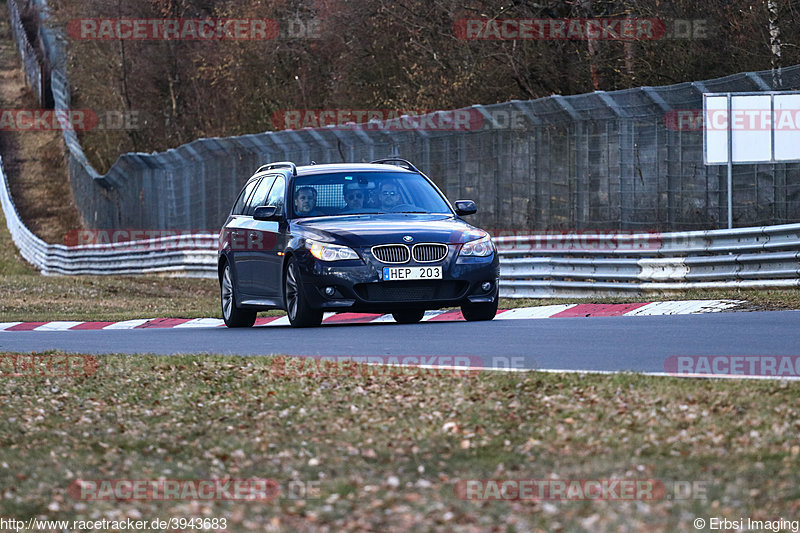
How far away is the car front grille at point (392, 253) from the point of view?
Result: 1489cm

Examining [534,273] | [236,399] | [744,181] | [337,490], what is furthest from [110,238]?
[337,490]

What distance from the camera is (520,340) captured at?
13.0 meters

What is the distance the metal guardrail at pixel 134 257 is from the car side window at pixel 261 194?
15267 millimetres

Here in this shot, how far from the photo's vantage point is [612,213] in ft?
72.7

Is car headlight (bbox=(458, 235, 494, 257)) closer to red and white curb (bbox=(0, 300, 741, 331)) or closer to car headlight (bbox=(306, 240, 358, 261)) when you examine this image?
car headlight (bbox=(306, 240, 358, 261))

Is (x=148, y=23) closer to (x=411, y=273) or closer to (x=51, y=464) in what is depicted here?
(x=411, y=273)

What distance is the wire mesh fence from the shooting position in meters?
19.8

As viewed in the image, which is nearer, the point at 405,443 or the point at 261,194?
the point at 405,443
